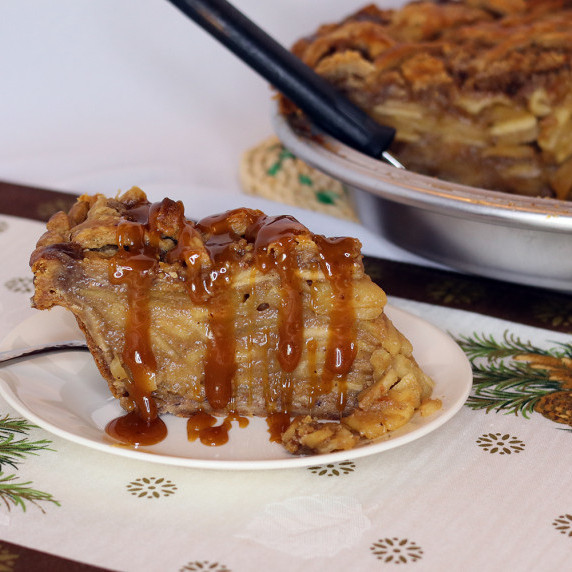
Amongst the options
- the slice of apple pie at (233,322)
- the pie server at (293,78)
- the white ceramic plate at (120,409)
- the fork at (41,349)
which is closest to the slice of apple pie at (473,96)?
the pie server at (293,78)

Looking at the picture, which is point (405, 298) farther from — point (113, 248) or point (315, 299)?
point (113, 248)

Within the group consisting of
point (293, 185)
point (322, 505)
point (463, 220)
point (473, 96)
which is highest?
point (473, 96)

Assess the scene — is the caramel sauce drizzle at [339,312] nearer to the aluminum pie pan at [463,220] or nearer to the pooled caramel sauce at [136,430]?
the pooled caramel sauce at [136,430]

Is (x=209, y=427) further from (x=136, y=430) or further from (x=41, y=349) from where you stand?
(x=41, y=349)

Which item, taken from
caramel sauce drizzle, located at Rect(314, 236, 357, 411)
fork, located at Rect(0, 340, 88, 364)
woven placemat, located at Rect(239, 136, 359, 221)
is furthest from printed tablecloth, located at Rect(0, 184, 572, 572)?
woven placemat, located at Rect(239, 136, 359, 221)

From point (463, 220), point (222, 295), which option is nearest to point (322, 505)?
point (222, 295)

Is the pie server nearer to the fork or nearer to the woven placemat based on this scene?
the woven placemat

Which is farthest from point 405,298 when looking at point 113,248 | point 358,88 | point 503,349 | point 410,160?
point 113,248
